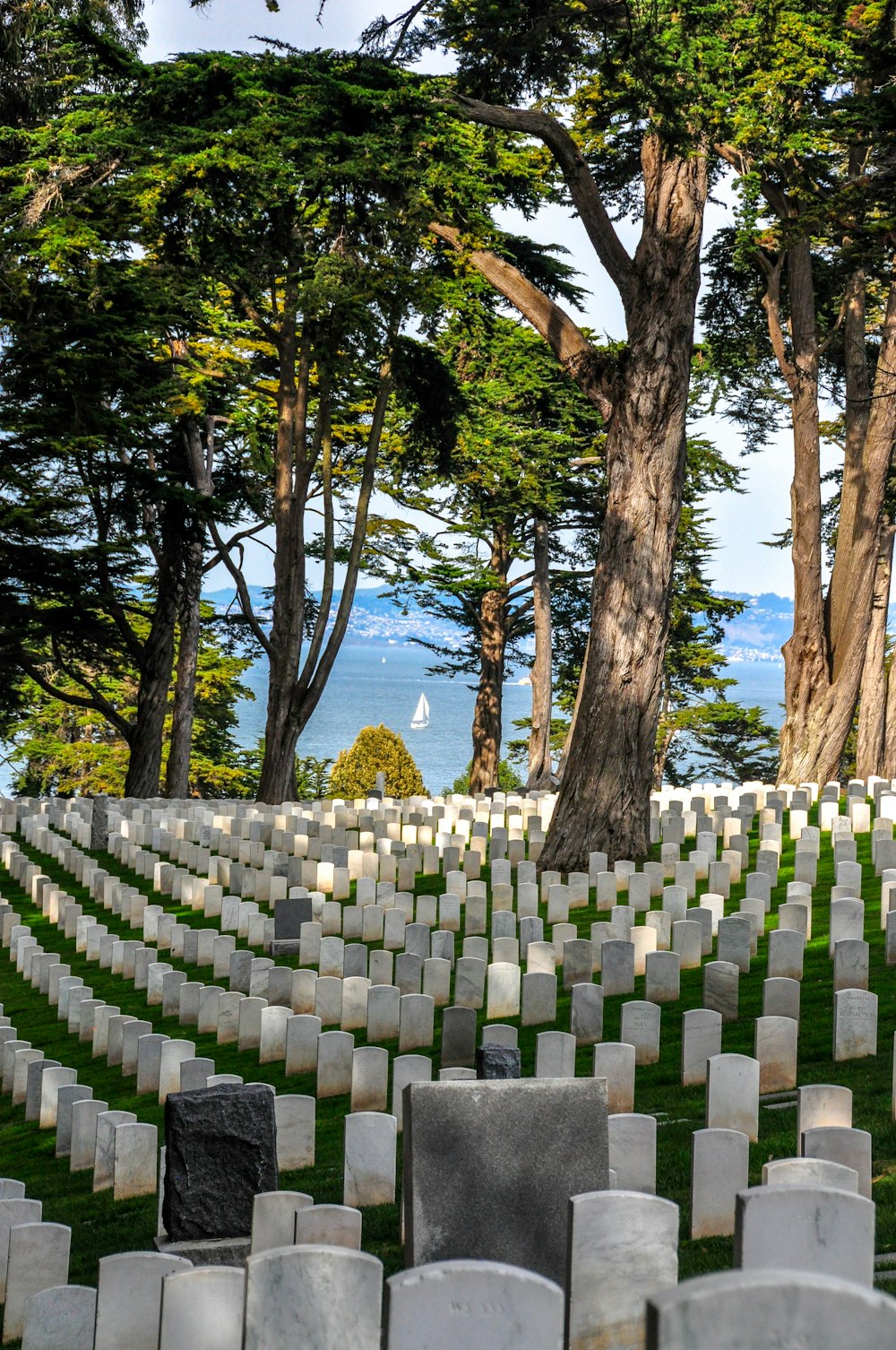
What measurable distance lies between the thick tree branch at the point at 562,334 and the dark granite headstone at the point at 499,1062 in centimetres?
827

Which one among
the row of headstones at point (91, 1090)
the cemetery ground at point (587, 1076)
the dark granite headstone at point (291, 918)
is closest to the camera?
the cemetery ground at point (587, 1076)

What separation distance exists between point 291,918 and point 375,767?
2621cm

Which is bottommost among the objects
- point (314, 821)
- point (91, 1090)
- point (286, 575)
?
point (91, 1090)

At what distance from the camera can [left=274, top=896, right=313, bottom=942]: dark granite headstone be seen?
931cm

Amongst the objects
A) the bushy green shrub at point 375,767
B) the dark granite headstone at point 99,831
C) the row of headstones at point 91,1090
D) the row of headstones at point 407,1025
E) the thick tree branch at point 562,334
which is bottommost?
the row of headstones at point 91,1090

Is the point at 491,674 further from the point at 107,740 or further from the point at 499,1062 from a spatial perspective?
the point at 499,1062

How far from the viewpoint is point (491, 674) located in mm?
A: 30828

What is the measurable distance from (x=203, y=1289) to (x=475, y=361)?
25.9 m

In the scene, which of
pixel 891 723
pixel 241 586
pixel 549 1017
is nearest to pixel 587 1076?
pixel 549 1017

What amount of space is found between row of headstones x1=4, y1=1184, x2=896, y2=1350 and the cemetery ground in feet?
2.69

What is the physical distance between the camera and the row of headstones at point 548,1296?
5.93 ft

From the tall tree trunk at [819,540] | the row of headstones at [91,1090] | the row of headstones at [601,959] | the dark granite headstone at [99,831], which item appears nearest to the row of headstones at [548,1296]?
the row of headstones at [91,1090]

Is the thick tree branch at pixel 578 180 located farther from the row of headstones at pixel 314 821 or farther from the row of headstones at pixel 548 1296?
the row of headstones at pixel 548 1296

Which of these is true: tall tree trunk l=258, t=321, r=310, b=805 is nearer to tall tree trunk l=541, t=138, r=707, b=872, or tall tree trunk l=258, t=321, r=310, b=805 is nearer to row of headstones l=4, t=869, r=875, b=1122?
tall tree trunk l=541, t=138, r=707, b=872
